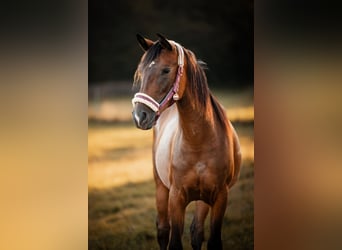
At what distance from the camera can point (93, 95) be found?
7.68ft

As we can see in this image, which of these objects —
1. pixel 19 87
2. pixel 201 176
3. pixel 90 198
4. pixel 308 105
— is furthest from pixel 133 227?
pixel 308 105

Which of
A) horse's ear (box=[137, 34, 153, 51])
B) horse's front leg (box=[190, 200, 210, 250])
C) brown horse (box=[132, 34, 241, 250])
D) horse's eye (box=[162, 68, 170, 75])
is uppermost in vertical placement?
horse's ear (box=[137, 34, 153, 51])

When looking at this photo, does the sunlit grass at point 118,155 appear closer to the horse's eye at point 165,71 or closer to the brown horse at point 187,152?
the brown horse at point 187,152

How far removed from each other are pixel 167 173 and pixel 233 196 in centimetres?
35

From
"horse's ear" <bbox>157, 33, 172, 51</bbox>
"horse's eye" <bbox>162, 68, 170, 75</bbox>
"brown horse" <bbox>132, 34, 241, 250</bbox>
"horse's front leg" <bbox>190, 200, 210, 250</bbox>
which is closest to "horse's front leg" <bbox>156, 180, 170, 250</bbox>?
"brown horse" <bbox>132, 34, 241, 250</bbox>

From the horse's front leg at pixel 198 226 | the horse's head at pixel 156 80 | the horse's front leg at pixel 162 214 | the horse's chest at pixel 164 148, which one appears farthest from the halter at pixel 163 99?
the horse's front leg at pixel 198 226

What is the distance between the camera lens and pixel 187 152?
7.87ft

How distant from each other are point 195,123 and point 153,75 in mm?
314

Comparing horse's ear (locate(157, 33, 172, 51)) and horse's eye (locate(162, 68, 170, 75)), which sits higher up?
horse's ear (locate(157, 33, 172, 51))

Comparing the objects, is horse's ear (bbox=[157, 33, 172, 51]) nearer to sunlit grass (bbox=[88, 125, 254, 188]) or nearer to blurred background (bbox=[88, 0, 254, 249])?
blurred background (bbox=[88, 0, 254, 249])

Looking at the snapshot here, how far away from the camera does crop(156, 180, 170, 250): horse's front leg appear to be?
94.0 inches

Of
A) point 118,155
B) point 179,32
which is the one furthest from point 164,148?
point 179,32

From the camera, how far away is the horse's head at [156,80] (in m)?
2.30

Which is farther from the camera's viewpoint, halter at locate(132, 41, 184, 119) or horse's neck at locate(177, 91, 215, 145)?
horse's neck at locate(177, 91, 215, 145)
